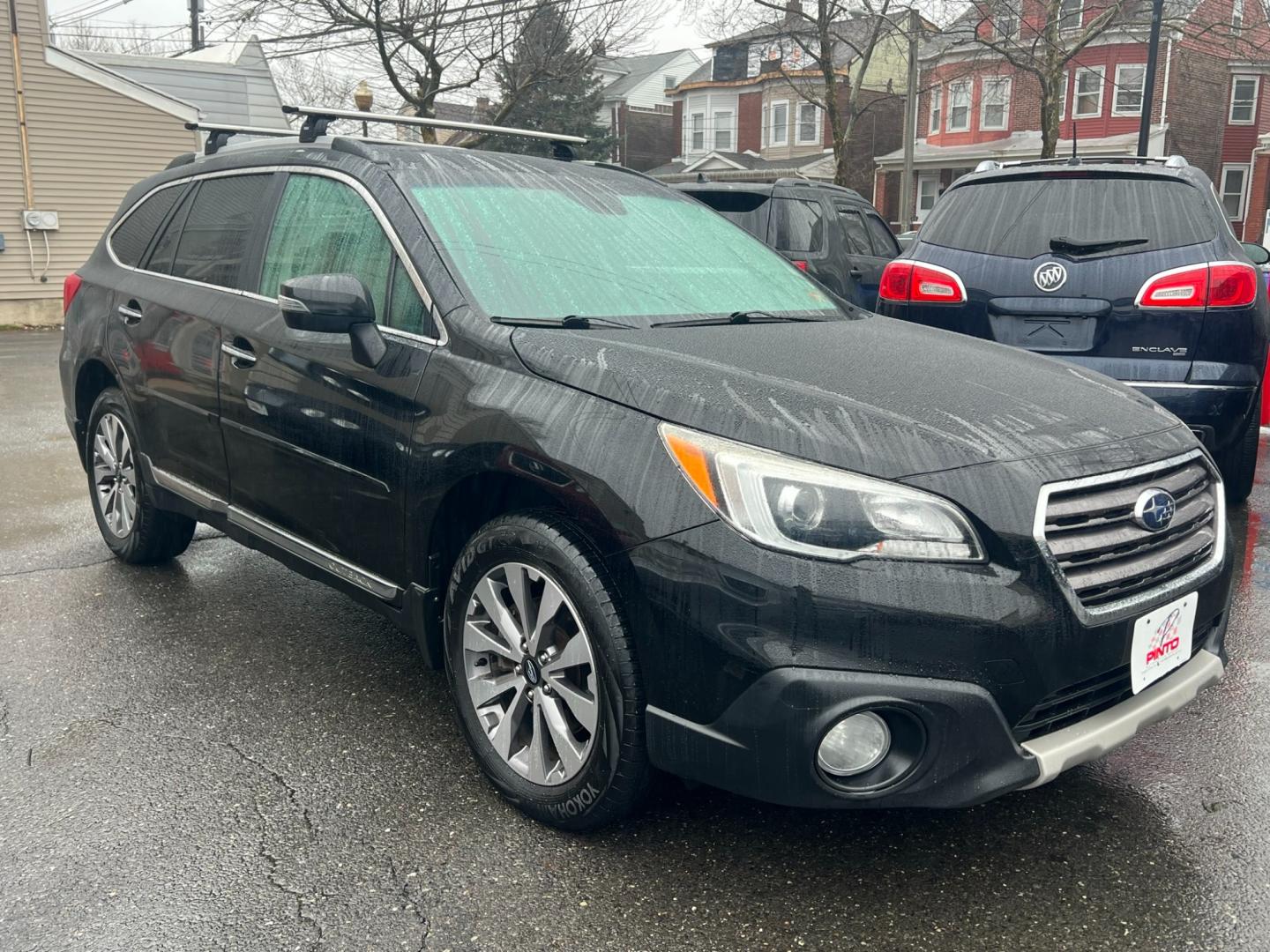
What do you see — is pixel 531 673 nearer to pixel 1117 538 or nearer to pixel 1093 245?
pixel 1117 538

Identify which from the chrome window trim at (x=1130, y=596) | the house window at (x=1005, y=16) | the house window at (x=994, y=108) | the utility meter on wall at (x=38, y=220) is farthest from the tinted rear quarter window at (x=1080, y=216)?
the house window at (x=994, y=108)

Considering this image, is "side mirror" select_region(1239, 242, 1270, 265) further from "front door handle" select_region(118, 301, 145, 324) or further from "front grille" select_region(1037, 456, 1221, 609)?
"front door handle" select_region(118, 301, 145, 324)

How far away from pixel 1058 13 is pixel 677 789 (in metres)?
23.8

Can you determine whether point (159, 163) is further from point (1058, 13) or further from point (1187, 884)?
point (1187, 884)

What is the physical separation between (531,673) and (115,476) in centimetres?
295

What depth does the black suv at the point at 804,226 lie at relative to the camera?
375 inches

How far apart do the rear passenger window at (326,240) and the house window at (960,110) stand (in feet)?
122

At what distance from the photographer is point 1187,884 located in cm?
263

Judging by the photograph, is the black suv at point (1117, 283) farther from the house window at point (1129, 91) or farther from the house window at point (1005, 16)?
the house window at point (1129, 91)

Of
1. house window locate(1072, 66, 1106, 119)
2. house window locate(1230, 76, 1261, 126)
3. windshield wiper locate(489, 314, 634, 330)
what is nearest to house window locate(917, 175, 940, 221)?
house window locate(1072, 66, 1106, 119)

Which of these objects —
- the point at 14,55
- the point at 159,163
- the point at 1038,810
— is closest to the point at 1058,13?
the point at 159,163

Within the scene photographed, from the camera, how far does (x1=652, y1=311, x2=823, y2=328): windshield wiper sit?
3.28 m

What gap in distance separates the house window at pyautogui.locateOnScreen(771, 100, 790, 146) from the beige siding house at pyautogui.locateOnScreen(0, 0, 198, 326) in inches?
1239

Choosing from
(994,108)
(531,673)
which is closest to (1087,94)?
(994,108)
